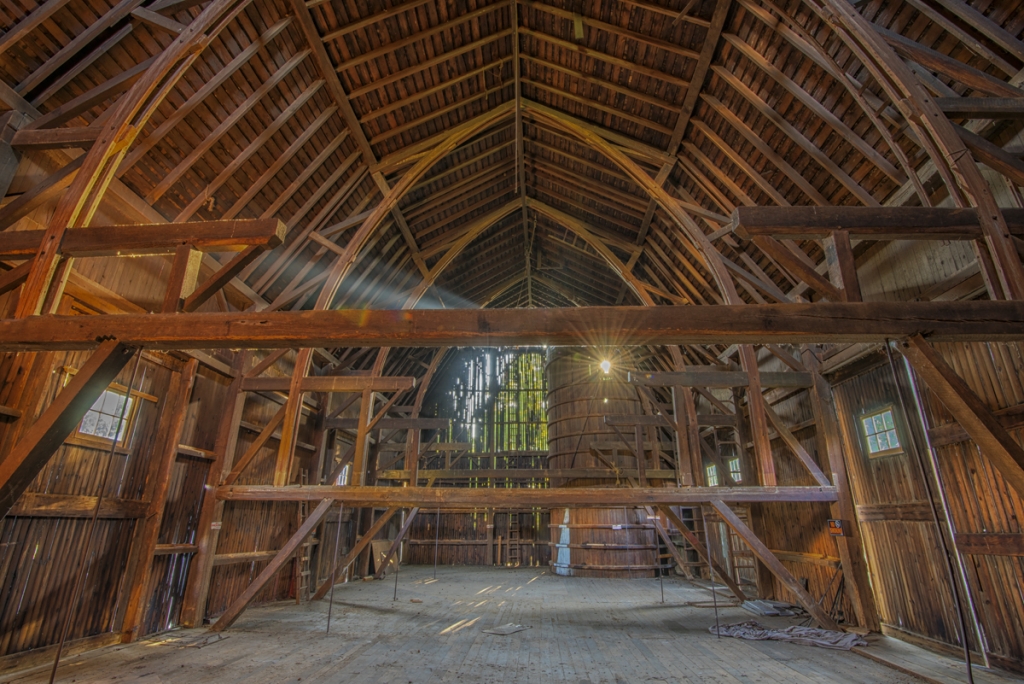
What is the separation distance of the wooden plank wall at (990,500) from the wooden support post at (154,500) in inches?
374

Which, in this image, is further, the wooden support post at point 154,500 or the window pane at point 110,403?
the wooden support post at point 154,500

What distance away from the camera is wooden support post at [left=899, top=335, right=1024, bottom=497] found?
3.21 metres

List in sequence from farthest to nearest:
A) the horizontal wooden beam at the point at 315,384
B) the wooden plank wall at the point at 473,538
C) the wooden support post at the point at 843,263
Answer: the wooden plank wall at the point at 473,538, the horizontal wooden beam at the point at 315,384, the wooden support post at the point at 843,263

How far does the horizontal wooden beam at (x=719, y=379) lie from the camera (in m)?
7.83

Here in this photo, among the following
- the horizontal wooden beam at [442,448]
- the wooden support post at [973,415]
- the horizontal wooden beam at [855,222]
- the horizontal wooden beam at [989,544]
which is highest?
the horizontal wooden beam at [855,222]

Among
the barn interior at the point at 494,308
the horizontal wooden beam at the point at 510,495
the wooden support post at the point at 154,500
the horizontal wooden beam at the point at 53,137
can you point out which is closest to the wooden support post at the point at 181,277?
the barn interior at the point at 494,308

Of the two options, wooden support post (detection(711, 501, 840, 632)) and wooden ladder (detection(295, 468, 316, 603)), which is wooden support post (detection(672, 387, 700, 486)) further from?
wooden ladder (detection(295, 468, 316, 603))

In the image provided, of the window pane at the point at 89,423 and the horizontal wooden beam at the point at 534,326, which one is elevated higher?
the horizontal wooden beam at the point at 534,326

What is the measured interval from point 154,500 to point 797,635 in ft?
29.6

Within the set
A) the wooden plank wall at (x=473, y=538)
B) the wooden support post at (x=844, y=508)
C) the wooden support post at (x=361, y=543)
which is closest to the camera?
the wooden support post at (x=844, y=508)

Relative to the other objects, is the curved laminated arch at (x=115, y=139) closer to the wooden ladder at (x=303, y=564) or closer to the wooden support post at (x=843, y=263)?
the wooden support post at (x=843, y=263)

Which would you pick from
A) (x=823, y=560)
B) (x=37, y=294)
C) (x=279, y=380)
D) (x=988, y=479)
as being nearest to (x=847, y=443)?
(x=823, y=560)

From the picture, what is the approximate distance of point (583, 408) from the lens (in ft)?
54.7

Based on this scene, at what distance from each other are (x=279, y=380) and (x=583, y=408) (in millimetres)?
10495
